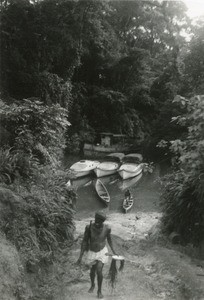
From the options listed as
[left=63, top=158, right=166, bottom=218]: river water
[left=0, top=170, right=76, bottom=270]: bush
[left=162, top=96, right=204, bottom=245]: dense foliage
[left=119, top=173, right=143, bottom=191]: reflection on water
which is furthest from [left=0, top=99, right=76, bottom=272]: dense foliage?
[left=119, top=173, right=143, bottom=191]: reflection on water

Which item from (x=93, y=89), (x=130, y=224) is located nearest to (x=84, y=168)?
(x=130, y=224)

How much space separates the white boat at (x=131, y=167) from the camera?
24.0m

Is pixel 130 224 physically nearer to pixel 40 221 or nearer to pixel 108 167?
pixel 40 221

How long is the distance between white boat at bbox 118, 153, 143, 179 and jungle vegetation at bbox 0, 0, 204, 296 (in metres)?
1.94

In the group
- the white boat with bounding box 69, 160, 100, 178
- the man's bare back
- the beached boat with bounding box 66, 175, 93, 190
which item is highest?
the white boat with bounding box 69, 160, 100, 178

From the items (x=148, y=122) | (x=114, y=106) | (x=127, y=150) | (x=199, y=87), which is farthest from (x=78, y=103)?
(x=199, y=87)

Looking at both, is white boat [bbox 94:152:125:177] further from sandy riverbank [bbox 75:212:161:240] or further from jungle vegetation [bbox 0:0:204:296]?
sandy riverbank [bbox 75:212:161:240]

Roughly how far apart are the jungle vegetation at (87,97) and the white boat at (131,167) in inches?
76.3

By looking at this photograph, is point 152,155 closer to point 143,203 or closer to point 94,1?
point 143,203

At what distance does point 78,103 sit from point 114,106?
3.29 metres

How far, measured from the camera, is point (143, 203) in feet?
66.5

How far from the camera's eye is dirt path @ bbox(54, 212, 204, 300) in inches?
276

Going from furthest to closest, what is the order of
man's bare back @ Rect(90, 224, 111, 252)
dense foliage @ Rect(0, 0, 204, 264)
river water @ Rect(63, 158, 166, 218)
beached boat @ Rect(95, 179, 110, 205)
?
beached boat @ Rect(95, 179, 110, 205), river water @ Rect(63, 158, 166, 218), dense foliage @ Rect(0, 0, 204, 264), man's bare back @ Rect(90, 224, 111, 252)

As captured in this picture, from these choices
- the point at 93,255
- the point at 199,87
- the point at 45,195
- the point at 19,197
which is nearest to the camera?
the point at 93,255
